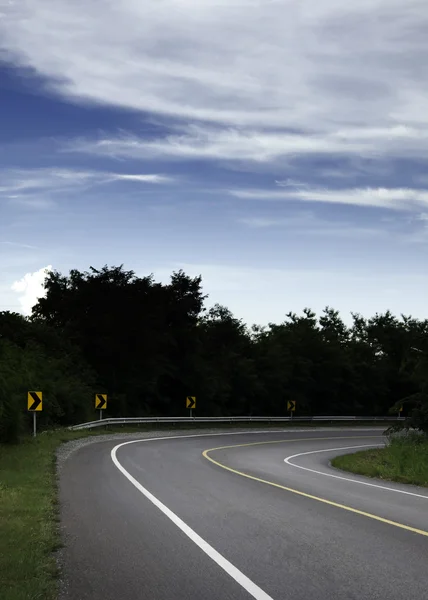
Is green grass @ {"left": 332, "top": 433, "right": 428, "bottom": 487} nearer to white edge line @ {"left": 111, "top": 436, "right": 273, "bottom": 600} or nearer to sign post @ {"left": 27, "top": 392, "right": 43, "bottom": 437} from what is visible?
white edge line @ {"left": 111, "top": 436, "right": 273, "bottom": 600}

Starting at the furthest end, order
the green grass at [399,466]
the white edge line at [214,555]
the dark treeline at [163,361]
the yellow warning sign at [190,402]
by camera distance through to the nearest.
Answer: the yellow warning sign at [190,402] → the dark treeline at [163,361] → the green grass at [399,466] → the white edge line at [214,555]

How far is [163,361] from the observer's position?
61.7m

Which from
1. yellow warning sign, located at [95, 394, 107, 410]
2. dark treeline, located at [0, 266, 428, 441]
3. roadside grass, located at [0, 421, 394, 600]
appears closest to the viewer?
roadside grass, located at [0, 421, 394, 600]

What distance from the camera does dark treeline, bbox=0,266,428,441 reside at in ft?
136

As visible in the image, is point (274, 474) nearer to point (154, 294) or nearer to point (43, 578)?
point (43, 578)

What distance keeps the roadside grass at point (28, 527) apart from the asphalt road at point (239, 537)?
0.24 m

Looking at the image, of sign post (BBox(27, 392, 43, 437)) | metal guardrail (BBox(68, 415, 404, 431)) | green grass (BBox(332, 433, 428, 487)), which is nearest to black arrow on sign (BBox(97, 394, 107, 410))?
metal guardrail (BBox(68, 415, 404, 431))

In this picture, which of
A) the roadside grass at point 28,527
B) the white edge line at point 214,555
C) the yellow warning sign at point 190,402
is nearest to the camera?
the white edge line at point 214,555

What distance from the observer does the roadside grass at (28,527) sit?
693cm

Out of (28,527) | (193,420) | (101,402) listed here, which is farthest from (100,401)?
(28,527)

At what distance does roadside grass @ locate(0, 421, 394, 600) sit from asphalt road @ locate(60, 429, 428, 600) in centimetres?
24

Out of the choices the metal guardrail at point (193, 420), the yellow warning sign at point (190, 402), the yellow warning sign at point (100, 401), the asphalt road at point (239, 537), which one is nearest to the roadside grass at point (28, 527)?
the asphalt road at point (239, 537)

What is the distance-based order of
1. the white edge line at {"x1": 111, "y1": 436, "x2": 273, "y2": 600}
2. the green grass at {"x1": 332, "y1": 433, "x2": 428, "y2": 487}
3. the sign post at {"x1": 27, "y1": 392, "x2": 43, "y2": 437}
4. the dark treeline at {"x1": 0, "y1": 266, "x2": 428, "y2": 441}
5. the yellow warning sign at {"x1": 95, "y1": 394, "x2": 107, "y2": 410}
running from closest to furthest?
the white edge line at {"x1": 111, "y1": 436, "x2": 273, "y2": 600}
the green grass at {"x1": 332, "y1": 433, "x2": 428, "y2": 487}
the sign post at {"x1": 27, "y1": 392, "x2": 43, "y2": 437}
the dark treeline at {"x1": 0, "y1": 266, "x2": 428, "y2": 441}
the yellow warning sign at {"x1": 95, "y1": 394, "x2": 107, "y2": 410}

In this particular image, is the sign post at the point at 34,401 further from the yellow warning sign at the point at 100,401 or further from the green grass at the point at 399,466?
the green grass at the point at 399,466
